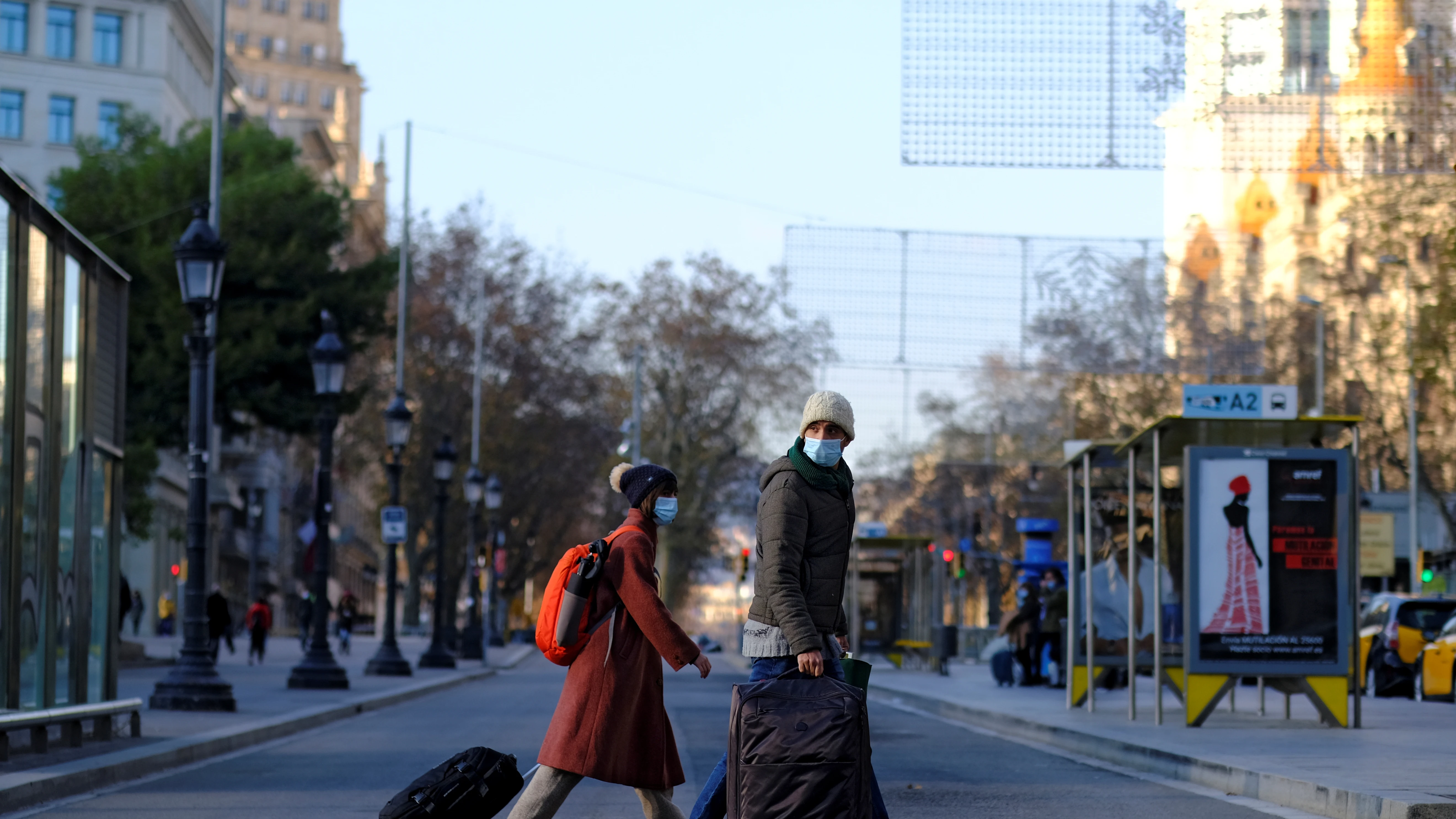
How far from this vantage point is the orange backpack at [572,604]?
8.41 meters

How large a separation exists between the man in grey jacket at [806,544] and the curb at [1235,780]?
11.7ft

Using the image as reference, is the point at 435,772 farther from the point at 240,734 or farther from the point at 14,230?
the point at 240,734

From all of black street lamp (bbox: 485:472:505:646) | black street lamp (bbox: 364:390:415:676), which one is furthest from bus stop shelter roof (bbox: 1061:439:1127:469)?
black street lamp (bbox: 485:472:505:646)

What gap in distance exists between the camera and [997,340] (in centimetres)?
3525

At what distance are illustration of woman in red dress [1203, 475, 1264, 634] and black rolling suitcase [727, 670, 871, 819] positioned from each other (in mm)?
11320

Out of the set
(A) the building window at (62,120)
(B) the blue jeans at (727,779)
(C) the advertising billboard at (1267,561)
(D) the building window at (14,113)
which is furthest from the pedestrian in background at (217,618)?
(D) the building window at (14,113)

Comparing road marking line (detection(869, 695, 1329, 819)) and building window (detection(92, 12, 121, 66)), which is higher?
building window (detection(92, 12, 121, 66))

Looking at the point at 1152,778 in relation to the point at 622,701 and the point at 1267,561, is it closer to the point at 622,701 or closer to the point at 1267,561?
the point at 1267,561

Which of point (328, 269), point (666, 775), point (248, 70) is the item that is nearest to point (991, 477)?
point (328, 269)

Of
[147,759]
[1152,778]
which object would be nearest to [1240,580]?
[1152,778]

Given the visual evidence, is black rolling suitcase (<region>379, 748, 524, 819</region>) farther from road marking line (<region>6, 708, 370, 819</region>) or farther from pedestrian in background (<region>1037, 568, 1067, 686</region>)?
pedestrian in background (<region>1037, 568, 1067, 686</region>)

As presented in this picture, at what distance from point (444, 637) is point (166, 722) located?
3373 centimetres

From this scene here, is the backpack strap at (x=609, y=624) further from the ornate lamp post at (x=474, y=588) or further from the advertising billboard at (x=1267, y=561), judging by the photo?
the ornate lamp post at (x=474, y=588)

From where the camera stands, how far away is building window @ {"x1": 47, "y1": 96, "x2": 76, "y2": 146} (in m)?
73.8
